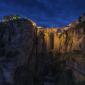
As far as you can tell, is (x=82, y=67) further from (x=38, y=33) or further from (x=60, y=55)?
(x=38, y=33)

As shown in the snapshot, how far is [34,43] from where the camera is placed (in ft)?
173

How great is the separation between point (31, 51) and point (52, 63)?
3.46 meters

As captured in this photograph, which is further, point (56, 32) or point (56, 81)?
point (56, 32)

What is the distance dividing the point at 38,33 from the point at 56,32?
2.69m

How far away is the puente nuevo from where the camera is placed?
1965 inches

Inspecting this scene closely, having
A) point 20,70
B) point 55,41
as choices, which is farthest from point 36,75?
point 55,41

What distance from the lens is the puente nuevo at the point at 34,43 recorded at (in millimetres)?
49906

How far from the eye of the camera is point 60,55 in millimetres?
50812

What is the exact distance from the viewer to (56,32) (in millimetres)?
52062

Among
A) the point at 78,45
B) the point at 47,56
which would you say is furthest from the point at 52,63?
the point at 78,45

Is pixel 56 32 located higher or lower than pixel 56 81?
higher

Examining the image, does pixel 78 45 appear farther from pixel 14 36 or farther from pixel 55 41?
pixel 14 36

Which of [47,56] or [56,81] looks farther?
[47,56]

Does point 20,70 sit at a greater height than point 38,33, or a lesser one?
lesser
